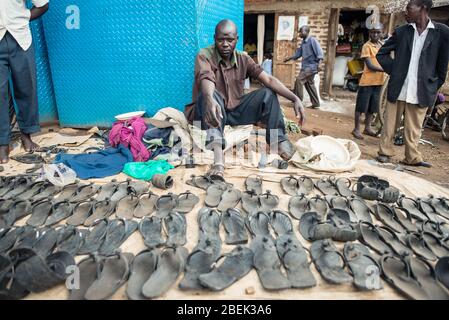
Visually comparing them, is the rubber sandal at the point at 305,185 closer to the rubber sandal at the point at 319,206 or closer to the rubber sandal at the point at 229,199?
the rubber sandal at the point at 319,206

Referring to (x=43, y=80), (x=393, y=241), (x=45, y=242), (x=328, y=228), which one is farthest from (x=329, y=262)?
(x=43, y=80)

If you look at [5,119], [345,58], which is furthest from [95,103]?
[345,58]

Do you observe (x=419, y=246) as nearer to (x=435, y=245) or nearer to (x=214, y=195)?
(x=435, y=245)

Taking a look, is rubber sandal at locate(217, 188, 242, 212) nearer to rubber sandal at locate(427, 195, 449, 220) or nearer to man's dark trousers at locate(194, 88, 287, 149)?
man's dark trousers at locate(194, 88, 287, 149)

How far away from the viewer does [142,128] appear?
3.25 meters

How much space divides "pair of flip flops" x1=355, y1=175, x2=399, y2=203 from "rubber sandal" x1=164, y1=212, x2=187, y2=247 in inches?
53.8

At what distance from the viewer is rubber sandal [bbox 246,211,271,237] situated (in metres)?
1.84

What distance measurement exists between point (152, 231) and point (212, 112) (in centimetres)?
113

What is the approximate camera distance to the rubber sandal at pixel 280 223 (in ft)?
6.13

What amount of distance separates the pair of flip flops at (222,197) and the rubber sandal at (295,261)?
0.55m

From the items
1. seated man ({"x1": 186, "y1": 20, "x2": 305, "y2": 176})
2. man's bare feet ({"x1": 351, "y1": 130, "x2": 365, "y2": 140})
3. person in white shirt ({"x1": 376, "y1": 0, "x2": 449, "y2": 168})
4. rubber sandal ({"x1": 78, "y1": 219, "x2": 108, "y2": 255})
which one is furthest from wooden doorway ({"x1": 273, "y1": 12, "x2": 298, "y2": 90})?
rubber sandal ({"x1": 78, "y1": 219, "x2": 108, "y2": 255})

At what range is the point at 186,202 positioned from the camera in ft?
7.28

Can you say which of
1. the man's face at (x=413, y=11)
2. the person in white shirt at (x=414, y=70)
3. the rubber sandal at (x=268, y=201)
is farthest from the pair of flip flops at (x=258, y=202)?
the man's face at (x=413, y=11)
